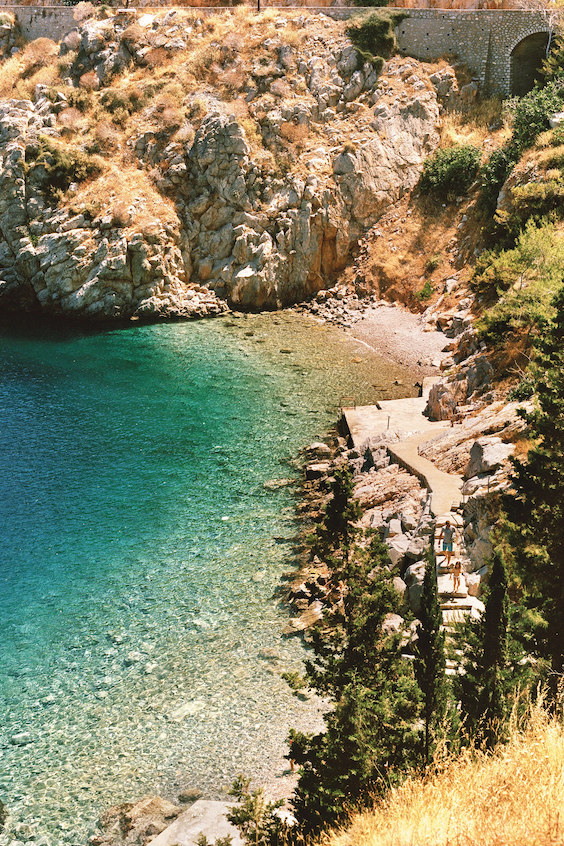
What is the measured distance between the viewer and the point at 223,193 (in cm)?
5731

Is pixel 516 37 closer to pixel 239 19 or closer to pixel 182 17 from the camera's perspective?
pixel 239 19

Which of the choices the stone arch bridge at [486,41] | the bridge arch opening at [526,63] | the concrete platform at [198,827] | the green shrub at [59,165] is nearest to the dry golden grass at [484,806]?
the concrete platform at [198,827]

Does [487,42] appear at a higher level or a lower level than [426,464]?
higher

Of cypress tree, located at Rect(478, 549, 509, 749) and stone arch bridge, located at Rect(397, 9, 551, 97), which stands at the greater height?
stone arch bridge, located at Rect(397, 9, 551, 97)

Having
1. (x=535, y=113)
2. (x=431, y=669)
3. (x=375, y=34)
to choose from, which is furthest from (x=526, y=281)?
(x=375, y=34)

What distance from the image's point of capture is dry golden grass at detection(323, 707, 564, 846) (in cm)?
905

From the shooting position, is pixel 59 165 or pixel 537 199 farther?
pixel 59 165

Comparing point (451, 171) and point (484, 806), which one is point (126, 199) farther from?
point (484, 806)

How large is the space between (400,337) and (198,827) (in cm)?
3779

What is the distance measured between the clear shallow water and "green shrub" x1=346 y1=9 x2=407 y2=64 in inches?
1140

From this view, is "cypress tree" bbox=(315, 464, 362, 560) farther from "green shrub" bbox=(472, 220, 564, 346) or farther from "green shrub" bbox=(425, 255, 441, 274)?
"green shrub" bbox=(425, 255, 441, 274)

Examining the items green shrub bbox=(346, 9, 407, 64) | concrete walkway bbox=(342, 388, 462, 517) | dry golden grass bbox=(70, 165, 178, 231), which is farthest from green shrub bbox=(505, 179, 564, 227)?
dry golden grass bbox=(70, 165, 178, 231)

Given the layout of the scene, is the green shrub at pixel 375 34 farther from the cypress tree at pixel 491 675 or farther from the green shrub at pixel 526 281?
the cypress tree at pixel 491 675

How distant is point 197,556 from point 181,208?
38.8 m
